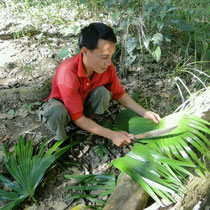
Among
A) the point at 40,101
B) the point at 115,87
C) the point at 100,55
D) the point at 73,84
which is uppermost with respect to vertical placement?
the point at 100,55

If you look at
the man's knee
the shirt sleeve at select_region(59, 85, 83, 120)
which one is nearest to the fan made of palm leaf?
the shirt sleeve at select_region(59, 85, 83, 120)

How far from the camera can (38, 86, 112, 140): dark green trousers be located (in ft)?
5.75

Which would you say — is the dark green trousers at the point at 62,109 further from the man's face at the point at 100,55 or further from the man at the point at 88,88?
the man's face at the point at 100,55

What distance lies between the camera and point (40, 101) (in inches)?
95.9

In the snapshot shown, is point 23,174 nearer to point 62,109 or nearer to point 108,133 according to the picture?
point 62,109

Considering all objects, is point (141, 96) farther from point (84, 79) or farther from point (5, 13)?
point (5, 13)

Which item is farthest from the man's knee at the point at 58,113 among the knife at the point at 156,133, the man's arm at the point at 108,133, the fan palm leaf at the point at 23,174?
the knife at the point at 156,133

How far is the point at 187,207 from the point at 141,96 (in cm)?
148

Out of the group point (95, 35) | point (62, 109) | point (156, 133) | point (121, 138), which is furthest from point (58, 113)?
point (156, 133)

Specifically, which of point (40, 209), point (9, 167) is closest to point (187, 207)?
point (40, 209)

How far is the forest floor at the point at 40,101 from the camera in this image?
1821 millimetres

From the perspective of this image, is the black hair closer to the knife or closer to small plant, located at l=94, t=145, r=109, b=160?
the knife

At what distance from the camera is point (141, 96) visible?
2.53 m

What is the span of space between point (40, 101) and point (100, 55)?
3.82 feet
